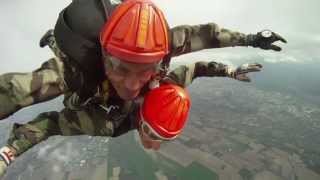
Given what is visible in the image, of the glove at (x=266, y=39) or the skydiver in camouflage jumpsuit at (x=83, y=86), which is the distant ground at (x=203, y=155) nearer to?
the skydiver in camouflage jumpsuit at (x=83, y=86)

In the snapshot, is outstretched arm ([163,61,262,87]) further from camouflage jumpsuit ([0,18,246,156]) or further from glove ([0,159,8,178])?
glove ([0,159,8,178])

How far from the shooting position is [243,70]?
4.68 m

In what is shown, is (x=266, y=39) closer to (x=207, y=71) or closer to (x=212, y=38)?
(x=212, y=38)

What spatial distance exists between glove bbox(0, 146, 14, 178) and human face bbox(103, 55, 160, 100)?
4.92 feet

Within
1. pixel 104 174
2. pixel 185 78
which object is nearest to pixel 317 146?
pixel 104 174

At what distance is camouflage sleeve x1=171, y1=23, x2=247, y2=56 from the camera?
4.33 metres

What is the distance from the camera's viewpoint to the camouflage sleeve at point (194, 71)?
476 cm

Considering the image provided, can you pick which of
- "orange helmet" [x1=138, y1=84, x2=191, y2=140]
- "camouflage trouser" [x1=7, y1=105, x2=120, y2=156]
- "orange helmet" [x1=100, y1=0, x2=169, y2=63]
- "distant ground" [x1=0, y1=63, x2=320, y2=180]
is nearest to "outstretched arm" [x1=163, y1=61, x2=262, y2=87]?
"orange helmet" [x1=138, y1=84, x2=191, y2=140]

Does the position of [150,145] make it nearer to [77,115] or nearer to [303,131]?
[77,115]

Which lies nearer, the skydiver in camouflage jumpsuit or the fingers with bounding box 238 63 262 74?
the skydiver in camouflage jumpsuit

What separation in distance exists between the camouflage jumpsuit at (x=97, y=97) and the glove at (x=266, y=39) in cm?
16

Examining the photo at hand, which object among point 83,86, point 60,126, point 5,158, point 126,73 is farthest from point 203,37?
point 5,158

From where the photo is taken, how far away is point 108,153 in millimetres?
63062

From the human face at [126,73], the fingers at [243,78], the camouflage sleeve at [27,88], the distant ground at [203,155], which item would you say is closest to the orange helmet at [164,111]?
the human face at [126,73]
